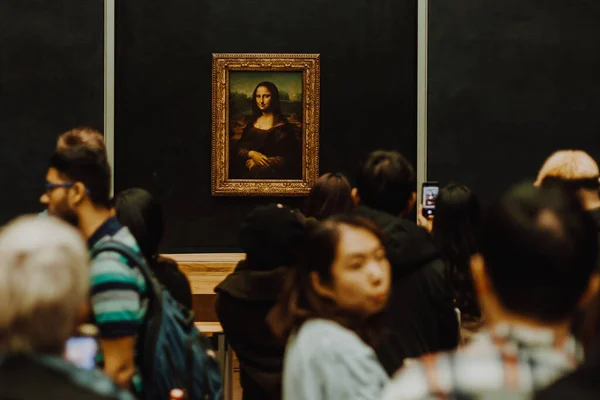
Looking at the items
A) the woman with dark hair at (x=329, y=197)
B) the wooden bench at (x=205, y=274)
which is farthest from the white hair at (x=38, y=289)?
the wooden bench at (x=205, y=274)

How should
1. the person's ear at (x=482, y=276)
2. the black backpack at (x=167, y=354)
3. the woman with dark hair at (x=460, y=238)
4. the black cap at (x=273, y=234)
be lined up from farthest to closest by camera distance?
the woman with dark hair at (x=460, y=238) → the black cap at (x=273, y=234) → the black backpack at (x=167, y=354) → the person's ear at (x=482, y=276)

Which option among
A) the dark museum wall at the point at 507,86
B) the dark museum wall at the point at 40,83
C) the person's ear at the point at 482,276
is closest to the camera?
the person's ear at the point at 482,276

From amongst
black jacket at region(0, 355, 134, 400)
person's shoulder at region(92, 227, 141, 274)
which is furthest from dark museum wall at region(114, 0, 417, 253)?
black jacket at region(0, 355, 134, 400)

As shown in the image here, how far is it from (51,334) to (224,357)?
15.0ft

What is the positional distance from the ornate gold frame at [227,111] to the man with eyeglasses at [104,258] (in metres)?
6.77

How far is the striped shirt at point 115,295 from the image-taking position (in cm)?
354

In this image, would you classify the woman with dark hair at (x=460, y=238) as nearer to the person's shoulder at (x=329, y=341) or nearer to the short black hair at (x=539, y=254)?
the person's shoulder at (x=329, y=341)

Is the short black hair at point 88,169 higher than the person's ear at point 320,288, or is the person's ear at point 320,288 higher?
the short black hair at point 88,169

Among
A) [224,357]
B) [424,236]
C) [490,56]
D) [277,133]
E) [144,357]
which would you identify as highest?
[490,56]

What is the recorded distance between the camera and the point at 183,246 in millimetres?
11273

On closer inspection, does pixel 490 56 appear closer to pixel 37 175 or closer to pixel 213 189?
pixel 213 189

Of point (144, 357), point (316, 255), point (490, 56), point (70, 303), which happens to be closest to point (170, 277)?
point (144, 357)

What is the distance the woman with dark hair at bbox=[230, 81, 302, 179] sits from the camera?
1106 centimetres

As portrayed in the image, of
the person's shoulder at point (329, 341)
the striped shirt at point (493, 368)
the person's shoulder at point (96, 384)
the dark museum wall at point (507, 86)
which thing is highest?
the dark museum wall at point (507, 86)
